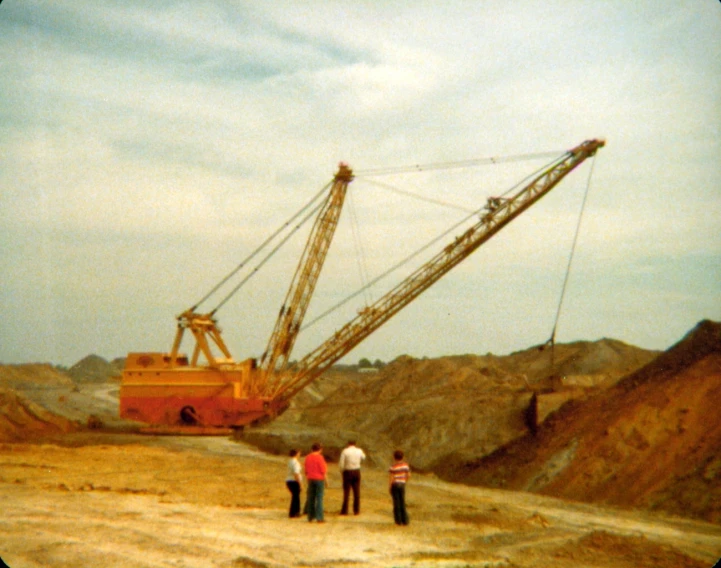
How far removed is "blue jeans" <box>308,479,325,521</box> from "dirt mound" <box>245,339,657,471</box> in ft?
46.4

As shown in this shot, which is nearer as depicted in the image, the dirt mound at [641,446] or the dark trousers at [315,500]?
the dark trousers at [315,500]

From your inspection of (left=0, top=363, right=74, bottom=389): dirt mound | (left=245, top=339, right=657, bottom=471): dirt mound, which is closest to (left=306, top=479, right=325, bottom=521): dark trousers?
(left=245, top=339, right=657, bottom=471): dirt mound

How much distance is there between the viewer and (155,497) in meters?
14.6

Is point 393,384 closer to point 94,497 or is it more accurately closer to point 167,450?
point 167,450

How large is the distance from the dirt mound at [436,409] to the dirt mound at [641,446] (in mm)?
2668

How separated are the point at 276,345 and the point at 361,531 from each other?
21.7 meters

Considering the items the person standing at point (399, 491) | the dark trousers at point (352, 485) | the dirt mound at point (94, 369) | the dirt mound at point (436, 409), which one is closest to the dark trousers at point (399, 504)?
the person standing at point (399, 491)

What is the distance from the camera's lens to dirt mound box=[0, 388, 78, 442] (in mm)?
28938

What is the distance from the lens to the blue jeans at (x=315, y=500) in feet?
40.7

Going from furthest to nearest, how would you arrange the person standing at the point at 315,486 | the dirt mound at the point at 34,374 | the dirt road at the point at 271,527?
the dirt mound at the point at 34,374
the person standing at the point at 315,486
the dirt road at the point at 271,527

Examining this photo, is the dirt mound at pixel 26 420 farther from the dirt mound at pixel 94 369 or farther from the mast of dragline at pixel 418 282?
the dirt mound at pixel 94 369

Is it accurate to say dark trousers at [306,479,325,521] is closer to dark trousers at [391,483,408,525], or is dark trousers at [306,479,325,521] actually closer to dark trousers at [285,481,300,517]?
dark trousers at [285,481,300,517]

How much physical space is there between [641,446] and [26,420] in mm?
24630

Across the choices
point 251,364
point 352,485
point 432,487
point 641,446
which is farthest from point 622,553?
point 251,364
